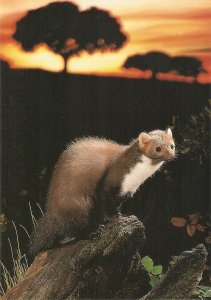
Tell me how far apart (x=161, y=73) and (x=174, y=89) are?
19 cm

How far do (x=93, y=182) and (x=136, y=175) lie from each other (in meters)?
0.34

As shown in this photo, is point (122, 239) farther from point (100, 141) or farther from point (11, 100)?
point (11, 100)

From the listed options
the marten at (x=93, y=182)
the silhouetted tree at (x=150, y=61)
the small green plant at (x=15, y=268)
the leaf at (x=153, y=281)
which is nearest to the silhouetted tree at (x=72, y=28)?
the silhouetted tree at (x=150, y=61)

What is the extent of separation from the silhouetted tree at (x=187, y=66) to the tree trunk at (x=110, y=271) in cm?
154

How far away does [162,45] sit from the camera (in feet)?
16.7

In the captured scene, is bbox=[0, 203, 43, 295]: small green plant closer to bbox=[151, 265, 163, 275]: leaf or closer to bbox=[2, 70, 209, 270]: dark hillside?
bbox=[2, 70, 209, 270]: dark hillside

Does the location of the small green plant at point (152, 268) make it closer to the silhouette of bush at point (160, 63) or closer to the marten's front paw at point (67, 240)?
the marten's front paw at point (67, 240)

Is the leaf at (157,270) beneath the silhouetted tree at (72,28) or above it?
beneath

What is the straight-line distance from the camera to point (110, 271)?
4.41 meters

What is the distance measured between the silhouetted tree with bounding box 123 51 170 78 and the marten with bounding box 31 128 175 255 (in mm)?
860

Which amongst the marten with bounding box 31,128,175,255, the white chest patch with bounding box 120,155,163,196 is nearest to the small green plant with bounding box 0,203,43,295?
the marten with bounding box 31,128,175,255

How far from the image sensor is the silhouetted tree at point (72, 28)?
16.4 feet

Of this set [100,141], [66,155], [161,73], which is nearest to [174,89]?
[161,73]

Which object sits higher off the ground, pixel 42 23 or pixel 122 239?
pixel 42 23
